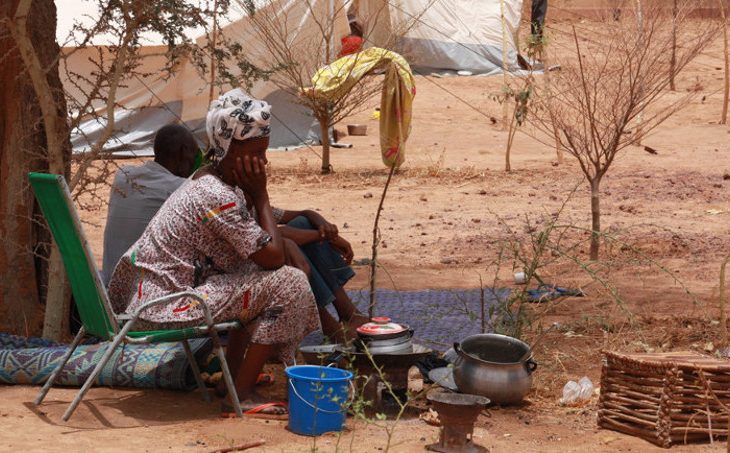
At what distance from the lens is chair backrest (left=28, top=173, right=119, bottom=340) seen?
3.79 meters

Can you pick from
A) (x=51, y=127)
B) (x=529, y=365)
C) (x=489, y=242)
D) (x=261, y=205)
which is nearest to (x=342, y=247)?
(x=261, y=205)

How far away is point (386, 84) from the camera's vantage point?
1223 centimetres

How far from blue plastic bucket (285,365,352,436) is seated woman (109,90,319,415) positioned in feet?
0.77

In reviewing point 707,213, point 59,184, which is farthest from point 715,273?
point 59,184

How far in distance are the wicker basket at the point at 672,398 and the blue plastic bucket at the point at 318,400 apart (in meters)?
0.97

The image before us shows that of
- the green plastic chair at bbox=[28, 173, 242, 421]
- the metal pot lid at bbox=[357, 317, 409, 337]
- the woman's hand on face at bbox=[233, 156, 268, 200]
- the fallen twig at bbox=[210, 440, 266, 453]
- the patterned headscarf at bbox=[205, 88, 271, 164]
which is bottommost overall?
the fallen twig at bbox=[210, 440, 266, 453]

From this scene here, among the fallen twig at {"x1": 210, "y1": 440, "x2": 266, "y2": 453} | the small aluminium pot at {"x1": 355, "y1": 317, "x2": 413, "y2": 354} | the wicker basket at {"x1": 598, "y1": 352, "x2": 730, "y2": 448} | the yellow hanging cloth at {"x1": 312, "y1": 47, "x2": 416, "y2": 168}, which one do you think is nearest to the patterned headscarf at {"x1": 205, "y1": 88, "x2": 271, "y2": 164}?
the small aluminium pot at {"x1": 355, "y1": 317, "x2": 413, "y2": 354}

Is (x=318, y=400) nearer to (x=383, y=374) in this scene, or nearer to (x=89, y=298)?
(x=383, y=374)

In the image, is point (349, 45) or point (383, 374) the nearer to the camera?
point (383, 374)

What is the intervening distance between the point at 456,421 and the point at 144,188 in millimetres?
2104

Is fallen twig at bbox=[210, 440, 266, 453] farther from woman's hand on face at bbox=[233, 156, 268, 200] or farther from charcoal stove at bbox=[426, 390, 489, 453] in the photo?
woman's hand on face at bbox=[233, 156, 268, 200]

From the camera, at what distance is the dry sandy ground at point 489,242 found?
3816 mm

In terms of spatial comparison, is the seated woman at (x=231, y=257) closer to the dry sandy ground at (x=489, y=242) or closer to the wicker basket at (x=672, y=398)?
the dry sandy ground at (x=489, y=242)

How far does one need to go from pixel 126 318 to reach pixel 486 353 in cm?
138
